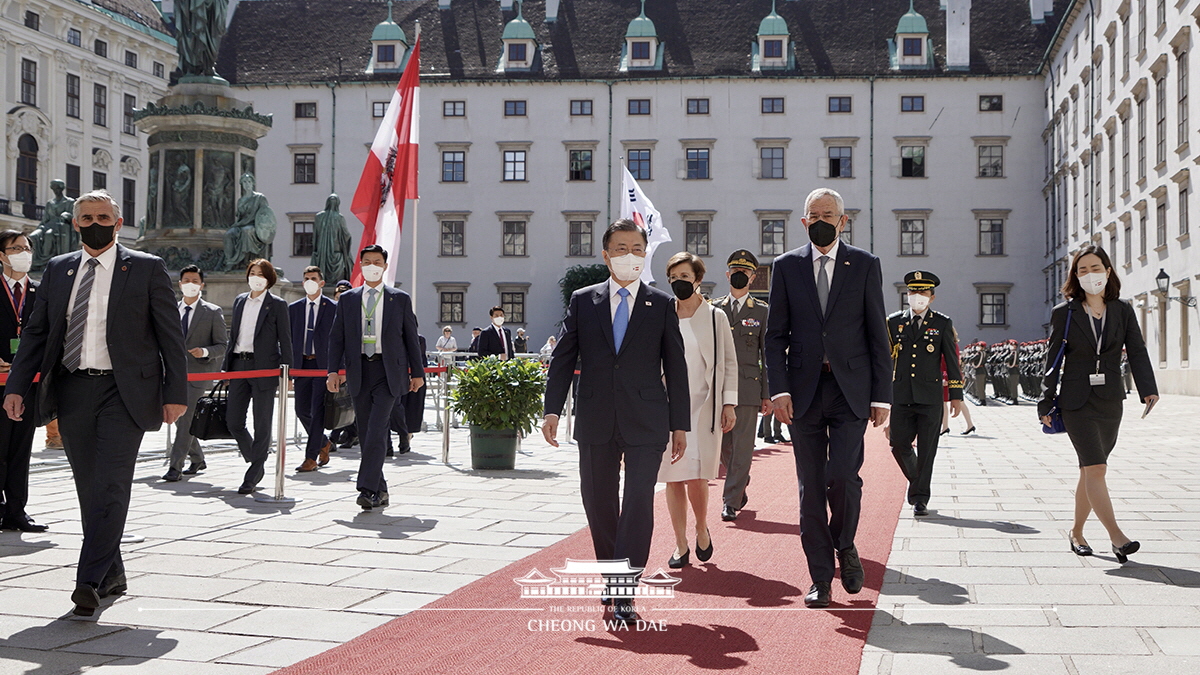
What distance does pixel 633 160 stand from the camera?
53.1 metres

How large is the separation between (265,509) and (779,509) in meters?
3.96

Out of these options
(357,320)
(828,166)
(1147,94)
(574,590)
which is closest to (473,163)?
(828,166)

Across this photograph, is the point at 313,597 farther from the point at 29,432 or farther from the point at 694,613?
the point at 29,432

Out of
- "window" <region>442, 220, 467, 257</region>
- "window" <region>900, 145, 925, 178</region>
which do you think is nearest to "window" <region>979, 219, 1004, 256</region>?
"window" <region>900, 145, 925, 178</region>

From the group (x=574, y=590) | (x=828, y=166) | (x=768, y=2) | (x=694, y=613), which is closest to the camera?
(x=694, y=613)

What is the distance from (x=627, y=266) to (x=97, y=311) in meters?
2.58

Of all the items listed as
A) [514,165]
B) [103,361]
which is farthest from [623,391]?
[514,165]

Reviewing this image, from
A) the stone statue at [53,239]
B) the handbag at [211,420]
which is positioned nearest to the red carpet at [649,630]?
the handbag at [211,420]

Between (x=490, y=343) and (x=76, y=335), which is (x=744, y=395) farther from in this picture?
(x=490, y=343)

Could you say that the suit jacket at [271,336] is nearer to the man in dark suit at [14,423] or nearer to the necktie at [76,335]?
the man in dark suit at [14,423]

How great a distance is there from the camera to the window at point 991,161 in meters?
52.1

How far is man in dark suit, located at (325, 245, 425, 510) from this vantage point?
9.25 meters

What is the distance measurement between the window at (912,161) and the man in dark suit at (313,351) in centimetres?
4187

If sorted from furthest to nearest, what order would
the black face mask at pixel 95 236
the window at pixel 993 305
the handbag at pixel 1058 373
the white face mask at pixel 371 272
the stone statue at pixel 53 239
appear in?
the window at pixel 993 305, the stone statue at pixel 53 239, the white face mask at pixel 371 272, the handbag at pixel 1058 373, the black face mask at pixel 95 236
